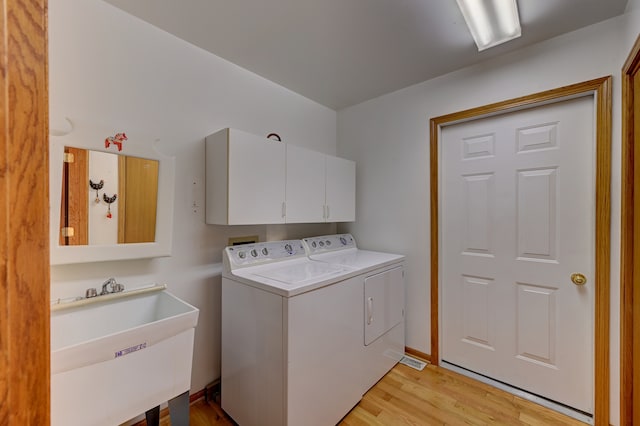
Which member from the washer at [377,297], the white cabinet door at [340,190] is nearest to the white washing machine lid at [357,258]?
the washer at [377,297]

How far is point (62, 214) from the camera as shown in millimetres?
1315

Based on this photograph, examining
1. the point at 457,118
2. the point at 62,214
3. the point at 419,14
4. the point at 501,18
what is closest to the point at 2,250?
the point at 62,214

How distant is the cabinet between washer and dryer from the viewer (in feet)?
4.67

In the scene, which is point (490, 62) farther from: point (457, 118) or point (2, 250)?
point (2, 250)

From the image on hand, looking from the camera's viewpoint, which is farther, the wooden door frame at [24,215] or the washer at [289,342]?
the washer at [289,342]

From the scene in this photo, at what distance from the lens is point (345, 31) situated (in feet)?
5.57

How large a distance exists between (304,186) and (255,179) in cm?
48

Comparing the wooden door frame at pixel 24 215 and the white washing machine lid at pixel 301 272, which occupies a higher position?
the wooden door frame at pixel 24 215

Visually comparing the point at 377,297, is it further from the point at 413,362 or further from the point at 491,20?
the point at 491,20

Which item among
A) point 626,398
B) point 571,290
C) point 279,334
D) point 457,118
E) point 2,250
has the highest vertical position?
point 457,118

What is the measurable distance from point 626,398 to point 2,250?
2623mm

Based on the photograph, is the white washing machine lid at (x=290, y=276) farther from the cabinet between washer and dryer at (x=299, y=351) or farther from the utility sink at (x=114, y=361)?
the utility sink at (x=114, y=361)

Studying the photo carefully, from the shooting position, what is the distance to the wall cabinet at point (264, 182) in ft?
5.72

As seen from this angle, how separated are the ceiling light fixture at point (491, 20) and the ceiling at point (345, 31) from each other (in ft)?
0.21
